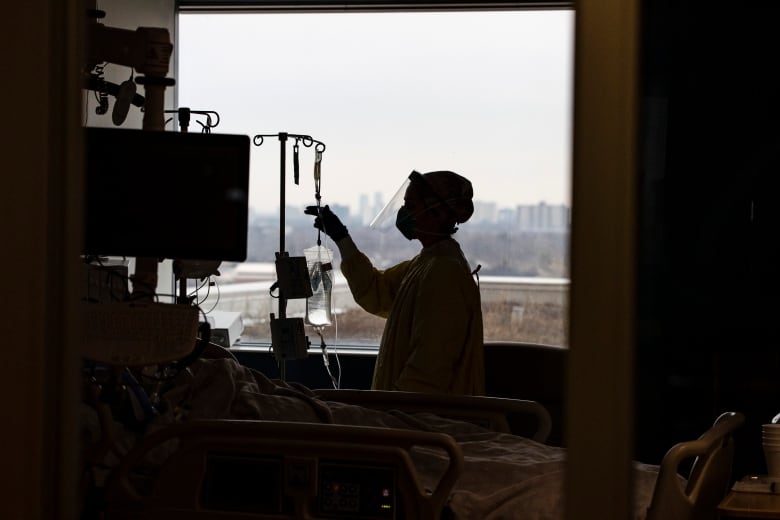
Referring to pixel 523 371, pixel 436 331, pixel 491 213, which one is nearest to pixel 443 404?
pixel 436 331

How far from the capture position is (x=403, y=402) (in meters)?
2.62

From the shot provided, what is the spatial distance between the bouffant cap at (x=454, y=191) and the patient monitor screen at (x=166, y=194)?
158 cm

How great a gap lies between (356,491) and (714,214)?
2694 mm

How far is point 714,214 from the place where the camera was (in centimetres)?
405

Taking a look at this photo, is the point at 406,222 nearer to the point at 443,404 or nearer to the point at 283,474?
the point at 443,404

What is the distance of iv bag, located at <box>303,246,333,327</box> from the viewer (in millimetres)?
3994

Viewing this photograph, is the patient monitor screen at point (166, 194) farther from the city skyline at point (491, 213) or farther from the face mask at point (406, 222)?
the city skyline at point (491, 213)

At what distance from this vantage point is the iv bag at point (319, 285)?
3.99m

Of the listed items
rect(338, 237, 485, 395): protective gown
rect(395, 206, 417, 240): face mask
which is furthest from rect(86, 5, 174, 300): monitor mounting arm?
rect(395, 206, 417, 240): face mask

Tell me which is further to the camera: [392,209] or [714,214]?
[714,214]

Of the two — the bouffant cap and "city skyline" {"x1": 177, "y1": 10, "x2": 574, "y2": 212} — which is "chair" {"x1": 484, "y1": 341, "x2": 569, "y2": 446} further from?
"city skyline" {"x1": 177, "y1": 10, "x2": 574, "y2": 212}

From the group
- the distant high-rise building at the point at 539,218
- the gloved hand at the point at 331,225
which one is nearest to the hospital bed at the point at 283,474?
the distant high-rise building at the point at 539,218

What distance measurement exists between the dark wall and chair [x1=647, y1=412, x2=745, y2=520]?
1589mm

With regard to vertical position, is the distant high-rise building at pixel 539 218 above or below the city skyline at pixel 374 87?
below
